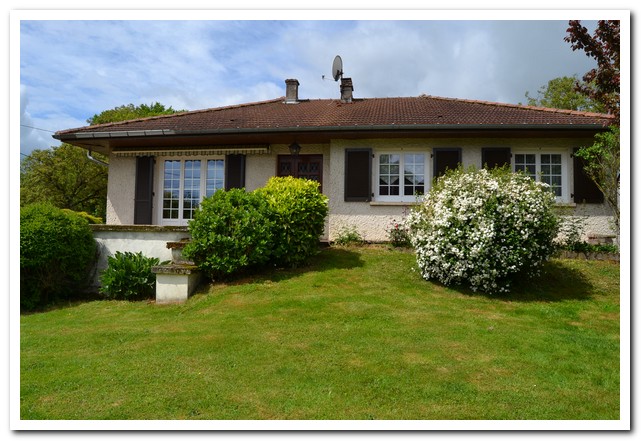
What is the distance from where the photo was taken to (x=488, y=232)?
25.5 ft

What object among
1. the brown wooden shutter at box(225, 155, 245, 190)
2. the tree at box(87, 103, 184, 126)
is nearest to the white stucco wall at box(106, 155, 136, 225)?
the brown wooden shutter at box(225, 155, 245, 190)

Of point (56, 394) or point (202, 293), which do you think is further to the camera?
point (202, 293)

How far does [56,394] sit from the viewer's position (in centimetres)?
448

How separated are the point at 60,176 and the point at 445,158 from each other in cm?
1851

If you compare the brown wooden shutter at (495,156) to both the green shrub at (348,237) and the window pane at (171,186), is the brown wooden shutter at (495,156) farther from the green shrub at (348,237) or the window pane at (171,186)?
Result: the window pane at (171,186)

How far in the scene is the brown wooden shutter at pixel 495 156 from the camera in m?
11.5

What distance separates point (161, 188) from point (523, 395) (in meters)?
11.2

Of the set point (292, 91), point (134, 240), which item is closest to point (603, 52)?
point (134, 240)

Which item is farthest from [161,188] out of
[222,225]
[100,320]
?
[100,320]

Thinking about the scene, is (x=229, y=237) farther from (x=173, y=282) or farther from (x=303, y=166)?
(x=303, y=166)

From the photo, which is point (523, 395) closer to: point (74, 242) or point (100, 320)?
point (100, 320)

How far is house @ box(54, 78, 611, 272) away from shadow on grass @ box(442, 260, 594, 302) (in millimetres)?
2787

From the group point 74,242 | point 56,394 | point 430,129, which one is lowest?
point 56,394

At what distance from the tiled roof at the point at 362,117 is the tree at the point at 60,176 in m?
10.2
